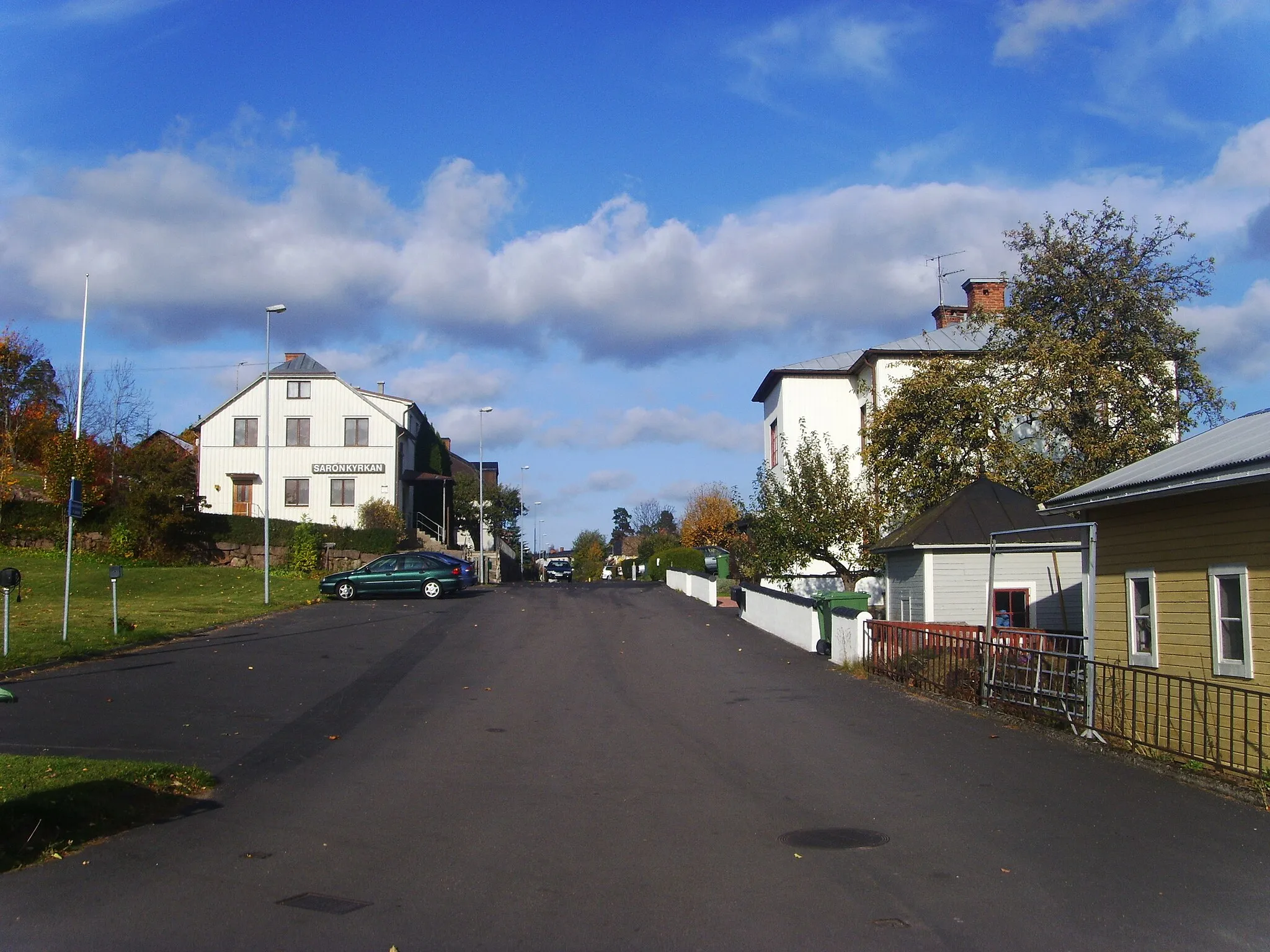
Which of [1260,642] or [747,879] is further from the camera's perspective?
[1260,642]

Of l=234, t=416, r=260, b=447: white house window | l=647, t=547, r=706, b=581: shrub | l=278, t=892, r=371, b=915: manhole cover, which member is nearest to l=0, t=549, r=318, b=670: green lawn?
l=278, t=892, r=371, b=915: manhole cover

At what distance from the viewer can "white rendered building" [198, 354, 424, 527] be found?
55.2 meters

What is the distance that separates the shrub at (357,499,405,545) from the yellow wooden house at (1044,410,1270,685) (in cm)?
4104

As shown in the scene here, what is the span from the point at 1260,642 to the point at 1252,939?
6326 millimetres

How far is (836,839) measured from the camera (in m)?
7.64

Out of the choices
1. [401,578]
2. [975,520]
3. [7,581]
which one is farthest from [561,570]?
[7,581]

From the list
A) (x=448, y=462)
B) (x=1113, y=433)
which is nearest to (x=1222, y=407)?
(x=1113, y=433)

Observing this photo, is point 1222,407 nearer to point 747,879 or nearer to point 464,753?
point 464,753

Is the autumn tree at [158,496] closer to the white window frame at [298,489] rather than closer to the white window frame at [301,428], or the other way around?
the white window frame at [298,489]

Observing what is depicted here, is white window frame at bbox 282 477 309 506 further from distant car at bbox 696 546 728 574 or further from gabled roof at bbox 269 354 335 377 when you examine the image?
distant car at bbox 696 546 728 574

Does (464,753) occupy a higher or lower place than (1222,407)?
lower

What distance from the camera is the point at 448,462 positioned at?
238ft

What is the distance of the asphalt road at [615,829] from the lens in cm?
580

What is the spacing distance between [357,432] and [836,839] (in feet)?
166
